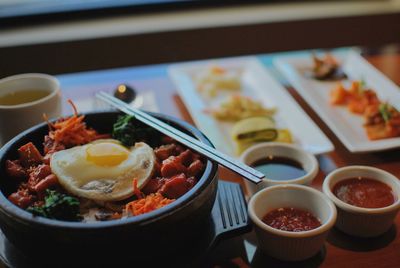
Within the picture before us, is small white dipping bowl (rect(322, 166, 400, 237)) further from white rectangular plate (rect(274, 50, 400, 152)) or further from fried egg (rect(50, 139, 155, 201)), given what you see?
fried egg (rect(50, 139, 155, 201))

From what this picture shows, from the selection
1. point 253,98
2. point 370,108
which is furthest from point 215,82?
point 370,108

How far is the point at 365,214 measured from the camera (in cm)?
121

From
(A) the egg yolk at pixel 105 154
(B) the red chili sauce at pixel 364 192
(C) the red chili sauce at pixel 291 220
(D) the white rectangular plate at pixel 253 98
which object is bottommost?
(D) the white rectangular plate at pixel 253 98

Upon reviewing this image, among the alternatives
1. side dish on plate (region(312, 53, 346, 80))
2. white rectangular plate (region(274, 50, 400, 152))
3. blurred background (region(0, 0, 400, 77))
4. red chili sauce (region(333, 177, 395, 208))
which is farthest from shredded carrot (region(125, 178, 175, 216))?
blurred background (region(0, 0, 400, 77))

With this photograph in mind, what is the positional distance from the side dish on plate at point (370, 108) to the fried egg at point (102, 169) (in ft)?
3.19

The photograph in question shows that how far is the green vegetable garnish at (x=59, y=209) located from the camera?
1048 mm

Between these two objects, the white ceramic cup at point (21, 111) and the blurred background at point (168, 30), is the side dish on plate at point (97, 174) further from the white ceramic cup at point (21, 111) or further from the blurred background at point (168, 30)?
the blurred background at point (168, 30)

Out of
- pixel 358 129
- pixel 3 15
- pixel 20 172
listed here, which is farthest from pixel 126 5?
pixel 20 172

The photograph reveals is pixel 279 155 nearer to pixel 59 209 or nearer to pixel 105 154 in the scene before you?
pixel 105 154

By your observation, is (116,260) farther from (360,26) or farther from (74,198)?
(360,26)

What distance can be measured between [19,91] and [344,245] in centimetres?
124

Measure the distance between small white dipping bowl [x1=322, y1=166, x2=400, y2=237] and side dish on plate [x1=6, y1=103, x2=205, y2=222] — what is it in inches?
15.4

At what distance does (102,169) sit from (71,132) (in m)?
0.22

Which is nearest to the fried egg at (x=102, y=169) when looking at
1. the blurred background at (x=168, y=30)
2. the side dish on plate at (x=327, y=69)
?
the side dish on plate at (x=327, y=69)
